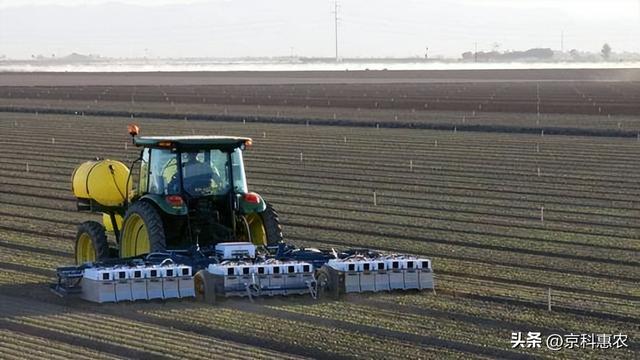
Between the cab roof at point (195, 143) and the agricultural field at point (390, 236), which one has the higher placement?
the cab roof at point (195, 143)

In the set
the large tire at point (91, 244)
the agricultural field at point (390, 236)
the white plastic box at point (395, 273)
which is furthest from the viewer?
the large tire at point (91, 244)

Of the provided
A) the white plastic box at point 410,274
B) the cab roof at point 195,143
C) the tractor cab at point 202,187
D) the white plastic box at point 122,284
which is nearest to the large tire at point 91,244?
the tractor cab at point 202,187

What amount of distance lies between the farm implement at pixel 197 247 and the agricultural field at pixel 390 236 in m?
0.21

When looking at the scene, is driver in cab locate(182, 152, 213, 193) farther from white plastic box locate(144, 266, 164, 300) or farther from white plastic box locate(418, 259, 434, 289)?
white plastic box locate(418, 259, 434, 289)

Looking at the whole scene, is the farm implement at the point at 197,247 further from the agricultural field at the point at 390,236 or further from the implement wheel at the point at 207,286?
the agricultural field at the point at 390,236

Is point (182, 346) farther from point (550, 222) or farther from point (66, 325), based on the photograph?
point (550, 222)

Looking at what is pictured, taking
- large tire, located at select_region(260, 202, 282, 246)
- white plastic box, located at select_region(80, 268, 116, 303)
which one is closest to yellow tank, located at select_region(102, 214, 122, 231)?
large tire, located at select_region(260, 202, 282, 246)

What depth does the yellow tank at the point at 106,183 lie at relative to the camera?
16641 millimetres

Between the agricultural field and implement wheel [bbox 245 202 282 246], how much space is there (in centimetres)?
135

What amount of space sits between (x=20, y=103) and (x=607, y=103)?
25.0m

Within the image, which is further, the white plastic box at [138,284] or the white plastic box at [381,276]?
the white plastic box at [381,276]

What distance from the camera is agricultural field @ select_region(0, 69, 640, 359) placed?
1273 cm

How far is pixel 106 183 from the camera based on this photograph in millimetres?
16641

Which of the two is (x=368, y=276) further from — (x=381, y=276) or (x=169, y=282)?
(x=169, y=282)
